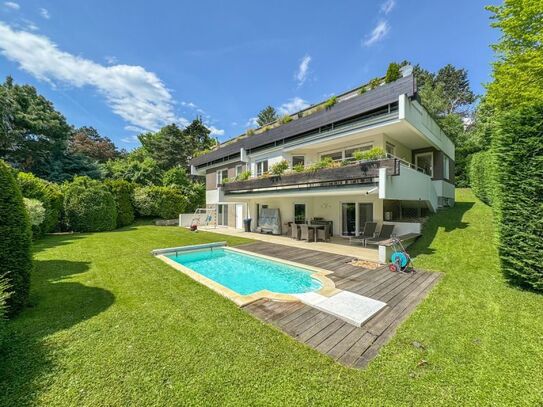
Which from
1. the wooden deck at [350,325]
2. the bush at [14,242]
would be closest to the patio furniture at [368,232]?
the wooden deck at [350,325]

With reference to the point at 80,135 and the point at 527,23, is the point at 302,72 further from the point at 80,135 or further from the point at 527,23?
the point at 80,135

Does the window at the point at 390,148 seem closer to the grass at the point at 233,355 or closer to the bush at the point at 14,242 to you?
the grass at the point at 233,355

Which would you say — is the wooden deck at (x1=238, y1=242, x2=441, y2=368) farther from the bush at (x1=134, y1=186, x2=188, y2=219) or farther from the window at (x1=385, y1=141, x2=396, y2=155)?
the bush at (x1=134, y1=186, x2=188, y2=219)

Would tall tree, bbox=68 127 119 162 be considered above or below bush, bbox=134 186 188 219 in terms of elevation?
above

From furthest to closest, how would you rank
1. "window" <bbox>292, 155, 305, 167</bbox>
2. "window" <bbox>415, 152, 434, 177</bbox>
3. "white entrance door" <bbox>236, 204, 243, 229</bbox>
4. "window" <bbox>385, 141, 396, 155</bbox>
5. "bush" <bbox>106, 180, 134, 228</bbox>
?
"bush" <bbox>106, 180, 134, 228</bbox>
"white entrance door" <bbox>236, 204, 243, 229</bbox>
"window" <bbox>292, 155, 305, 167</bbox>
"window" <bbox>415, 152, 434, 177</bbox>
"window" <bbox>385, 141, 396, 155</bbox>

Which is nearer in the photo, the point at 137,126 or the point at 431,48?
the point at 431,48

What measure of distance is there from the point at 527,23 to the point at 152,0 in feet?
64.4

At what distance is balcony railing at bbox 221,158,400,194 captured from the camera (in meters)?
9.01

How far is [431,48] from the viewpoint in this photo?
16062 mm

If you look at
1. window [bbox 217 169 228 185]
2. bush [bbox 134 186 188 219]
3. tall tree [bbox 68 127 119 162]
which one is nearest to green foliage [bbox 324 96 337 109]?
window [bbox 217 169 228 185]

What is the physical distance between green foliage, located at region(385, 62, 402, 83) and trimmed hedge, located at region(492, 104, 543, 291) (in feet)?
19.9

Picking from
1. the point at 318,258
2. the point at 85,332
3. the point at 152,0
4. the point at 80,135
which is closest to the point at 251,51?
the point at 152,0

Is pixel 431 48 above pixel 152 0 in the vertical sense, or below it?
above

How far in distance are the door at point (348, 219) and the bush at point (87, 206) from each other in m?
18.7
